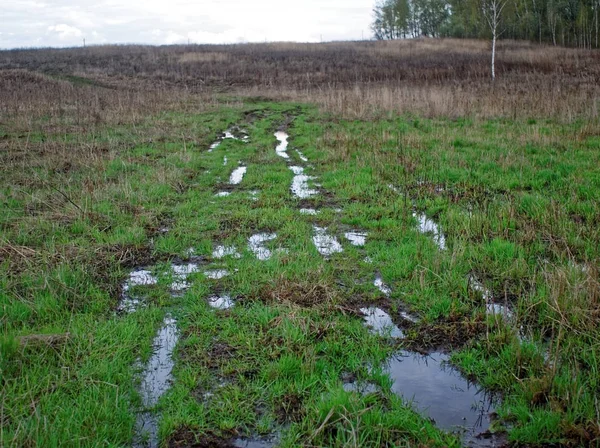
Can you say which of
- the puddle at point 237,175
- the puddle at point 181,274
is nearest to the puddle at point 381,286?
the puddle at point 181,274

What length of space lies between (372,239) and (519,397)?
3529mm

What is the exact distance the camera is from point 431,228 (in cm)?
717

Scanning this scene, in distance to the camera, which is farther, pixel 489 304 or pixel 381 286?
pixel 381 286

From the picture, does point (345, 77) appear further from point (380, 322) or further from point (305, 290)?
point (380, 322)

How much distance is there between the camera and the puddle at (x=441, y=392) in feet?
11.3

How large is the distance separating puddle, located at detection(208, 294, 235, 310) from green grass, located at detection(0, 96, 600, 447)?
90 millimetres

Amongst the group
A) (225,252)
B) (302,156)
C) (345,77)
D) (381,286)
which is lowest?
(381,286)

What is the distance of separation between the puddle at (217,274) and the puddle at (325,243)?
134 cm

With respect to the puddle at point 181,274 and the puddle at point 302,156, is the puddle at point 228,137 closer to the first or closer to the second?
the puddle at point 302,156

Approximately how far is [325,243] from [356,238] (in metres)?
0.51

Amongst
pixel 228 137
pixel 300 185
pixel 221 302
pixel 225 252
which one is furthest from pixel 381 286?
pixel 228 137

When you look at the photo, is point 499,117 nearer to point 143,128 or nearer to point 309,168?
point 309,168

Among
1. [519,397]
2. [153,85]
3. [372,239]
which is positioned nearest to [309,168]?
[372,239]

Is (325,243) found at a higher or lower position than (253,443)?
higher
